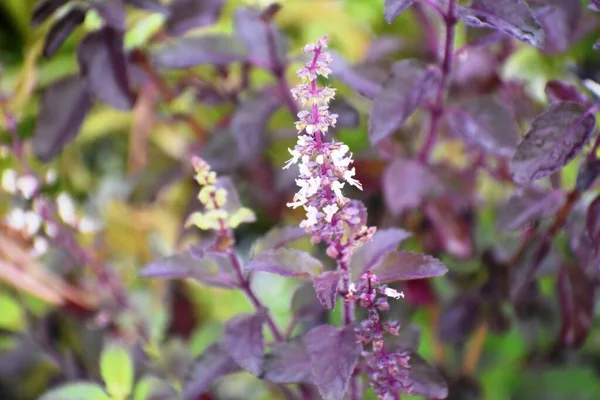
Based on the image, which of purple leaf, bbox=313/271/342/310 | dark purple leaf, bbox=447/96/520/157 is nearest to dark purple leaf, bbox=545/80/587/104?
dark purple leaf, bbox=447/96/520/157

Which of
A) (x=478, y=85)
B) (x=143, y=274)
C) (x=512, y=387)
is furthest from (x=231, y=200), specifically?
(x=512, y=387)

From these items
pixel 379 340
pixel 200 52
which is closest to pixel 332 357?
pixel 379 340

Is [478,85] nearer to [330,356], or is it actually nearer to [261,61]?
[261,61]

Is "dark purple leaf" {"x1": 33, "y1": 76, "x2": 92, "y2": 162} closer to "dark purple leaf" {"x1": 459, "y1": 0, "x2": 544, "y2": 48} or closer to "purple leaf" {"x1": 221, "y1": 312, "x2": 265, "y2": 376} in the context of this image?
"purple leaf" {"x1": 221, "y1": 312, "x2": 265, "y2": 376}

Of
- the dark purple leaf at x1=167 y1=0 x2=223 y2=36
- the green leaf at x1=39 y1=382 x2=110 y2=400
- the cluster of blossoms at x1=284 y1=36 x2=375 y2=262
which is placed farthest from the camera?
the dark purple leaf at x1=167 y1=0 x2=223 y2=36

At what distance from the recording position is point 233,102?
2.55ft

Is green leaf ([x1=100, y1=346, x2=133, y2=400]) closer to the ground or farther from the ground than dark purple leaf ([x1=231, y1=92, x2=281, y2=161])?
closer to the ground

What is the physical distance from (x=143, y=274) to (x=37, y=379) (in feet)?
1.45

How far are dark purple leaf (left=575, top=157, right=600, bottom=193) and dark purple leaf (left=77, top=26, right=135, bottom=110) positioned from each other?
42 centimetres

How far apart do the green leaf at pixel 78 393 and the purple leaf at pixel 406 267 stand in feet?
0.98

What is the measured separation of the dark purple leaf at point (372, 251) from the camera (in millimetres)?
457

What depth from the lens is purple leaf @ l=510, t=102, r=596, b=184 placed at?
0.48 meters

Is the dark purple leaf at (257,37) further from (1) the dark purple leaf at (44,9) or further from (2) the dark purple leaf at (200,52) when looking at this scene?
(1) the dark purple leaf at (44,9)

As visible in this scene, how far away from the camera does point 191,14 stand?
0.70m
